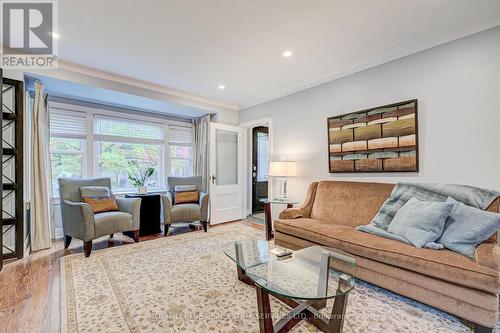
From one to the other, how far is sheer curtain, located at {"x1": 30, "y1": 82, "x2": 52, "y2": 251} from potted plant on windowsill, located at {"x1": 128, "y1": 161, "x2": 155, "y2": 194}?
1281 mm

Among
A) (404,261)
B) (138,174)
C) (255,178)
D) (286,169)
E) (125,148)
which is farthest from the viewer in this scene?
(255,178)

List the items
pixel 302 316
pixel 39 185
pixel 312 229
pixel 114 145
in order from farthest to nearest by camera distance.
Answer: pixel 114 145 < pixel 39 185 < pixel 312 229 < pixel 302 316

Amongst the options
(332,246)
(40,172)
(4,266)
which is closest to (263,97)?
(332,246)

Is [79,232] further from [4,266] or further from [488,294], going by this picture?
[488,294]

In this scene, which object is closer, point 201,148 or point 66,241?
point 66,241

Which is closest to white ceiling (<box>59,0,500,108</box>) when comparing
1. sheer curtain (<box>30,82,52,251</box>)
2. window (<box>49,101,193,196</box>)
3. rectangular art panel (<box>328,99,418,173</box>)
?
rectangular art panel (<box>328,99,418,173</box>)

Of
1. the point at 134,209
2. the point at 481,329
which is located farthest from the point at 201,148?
the point at 481,329

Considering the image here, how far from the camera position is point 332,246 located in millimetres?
2320

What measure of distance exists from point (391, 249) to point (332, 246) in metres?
0.54

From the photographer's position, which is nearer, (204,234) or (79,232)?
(79,232)

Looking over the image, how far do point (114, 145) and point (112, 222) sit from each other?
181cm

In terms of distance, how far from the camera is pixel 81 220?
2850mm

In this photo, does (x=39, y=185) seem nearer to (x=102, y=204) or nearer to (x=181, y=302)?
(x=102, y=204)

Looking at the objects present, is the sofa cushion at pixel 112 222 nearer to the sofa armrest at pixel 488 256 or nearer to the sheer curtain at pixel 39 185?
the sheer curtain at pixel 39 185
